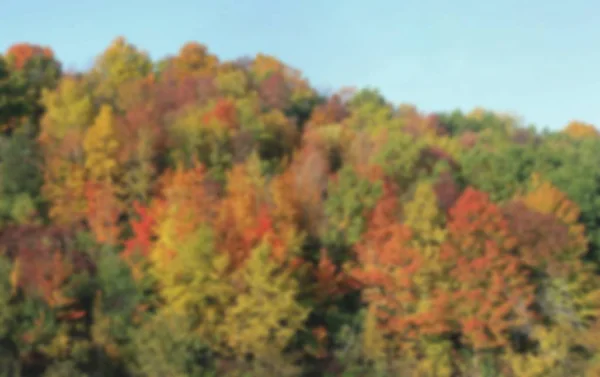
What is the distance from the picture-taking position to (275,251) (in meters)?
33.1

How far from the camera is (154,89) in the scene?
53.2 m

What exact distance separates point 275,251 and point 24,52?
107 ft

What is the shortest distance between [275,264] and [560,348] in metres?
11.5

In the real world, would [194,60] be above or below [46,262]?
above

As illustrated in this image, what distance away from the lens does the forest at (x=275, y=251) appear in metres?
30.2

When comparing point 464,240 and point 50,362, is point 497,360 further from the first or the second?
point 50,362

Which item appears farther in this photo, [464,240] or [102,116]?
[102,116]

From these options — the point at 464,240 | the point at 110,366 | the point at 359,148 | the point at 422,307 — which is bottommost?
the point at 110,366

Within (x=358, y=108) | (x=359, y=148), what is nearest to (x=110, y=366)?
(x=359, y=148)

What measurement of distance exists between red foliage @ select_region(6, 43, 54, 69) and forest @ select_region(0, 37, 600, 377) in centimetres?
689

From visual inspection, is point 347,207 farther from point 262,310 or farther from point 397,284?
point 262,310

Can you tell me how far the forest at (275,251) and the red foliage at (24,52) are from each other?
22.6 ft

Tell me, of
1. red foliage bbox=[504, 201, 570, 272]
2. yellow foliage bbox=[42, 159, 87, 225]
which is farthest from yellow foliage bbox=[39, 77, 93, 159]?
red foliage bbox=[504, 201, 570, 272]

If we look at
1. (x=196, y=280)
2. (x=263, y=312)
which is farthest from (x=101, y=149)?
(x=263, y=312)
